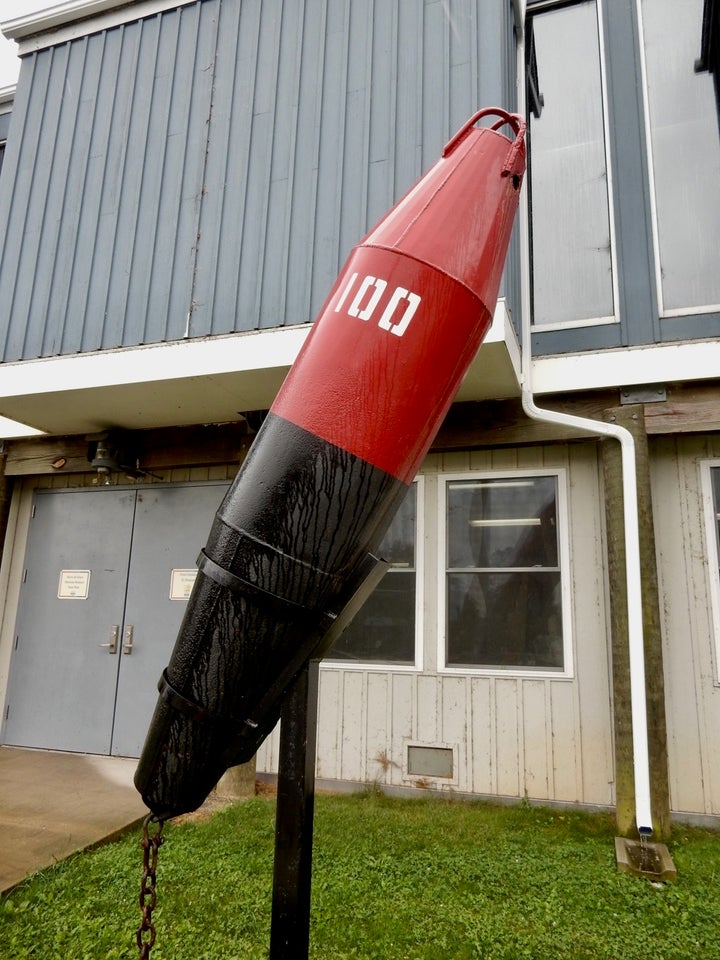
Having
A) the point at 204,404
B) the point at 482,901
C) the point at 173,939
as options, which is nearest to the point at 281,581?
the point at 173,939

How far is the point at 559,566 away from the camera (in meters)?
4.55

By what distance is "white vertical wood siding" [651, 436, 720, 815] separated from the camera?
4035 millimetres

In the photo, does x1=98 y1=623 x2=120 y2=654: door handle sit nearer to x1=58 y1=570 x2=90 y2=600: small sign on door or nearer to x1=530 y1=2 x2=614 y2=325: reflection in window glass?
x1=58 y1=570 x2=90 y2=600: small sign on door

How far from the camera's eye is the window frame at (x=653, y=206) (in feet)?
14.4

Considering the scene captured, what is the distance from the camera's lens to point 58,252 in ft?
15.6

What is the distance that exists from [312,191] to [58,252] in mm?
2068

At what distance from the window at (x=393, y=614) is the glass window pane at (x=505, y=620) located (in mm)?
319

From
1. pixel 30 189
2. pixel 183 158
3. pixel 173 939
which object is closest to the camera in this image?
pixel 173 939

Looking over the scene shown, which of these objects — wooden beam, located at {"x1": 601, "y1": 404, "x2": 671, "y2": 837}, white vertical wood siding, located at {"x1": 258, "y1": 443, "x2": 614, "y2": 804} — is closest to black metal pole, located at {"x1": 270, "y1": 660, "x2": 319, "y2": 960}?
wooden beam, located at {"x1": 601, "y1": 404, "x2": 671, "y2": 837}

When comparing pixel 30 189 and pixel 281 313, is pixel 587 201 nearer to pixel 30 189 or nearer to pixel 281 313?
pixel 281 313

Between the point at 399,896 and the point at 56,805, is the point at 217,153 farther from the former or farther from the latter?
the point at 399,896

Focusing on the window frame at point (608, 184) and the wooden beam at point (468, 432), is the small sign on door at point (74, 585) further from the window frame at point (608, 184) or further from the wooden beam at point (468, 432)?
the window frame at point (608, 184)

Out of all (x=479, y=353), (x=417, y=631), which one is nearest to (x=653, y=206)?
(x=479, y=353)

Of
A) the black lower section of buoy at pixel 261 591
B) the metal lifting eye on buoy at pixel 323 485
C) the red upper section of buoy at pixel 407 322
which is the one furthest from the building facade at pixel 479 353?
the black lower section of buoy at pixel 261 591
